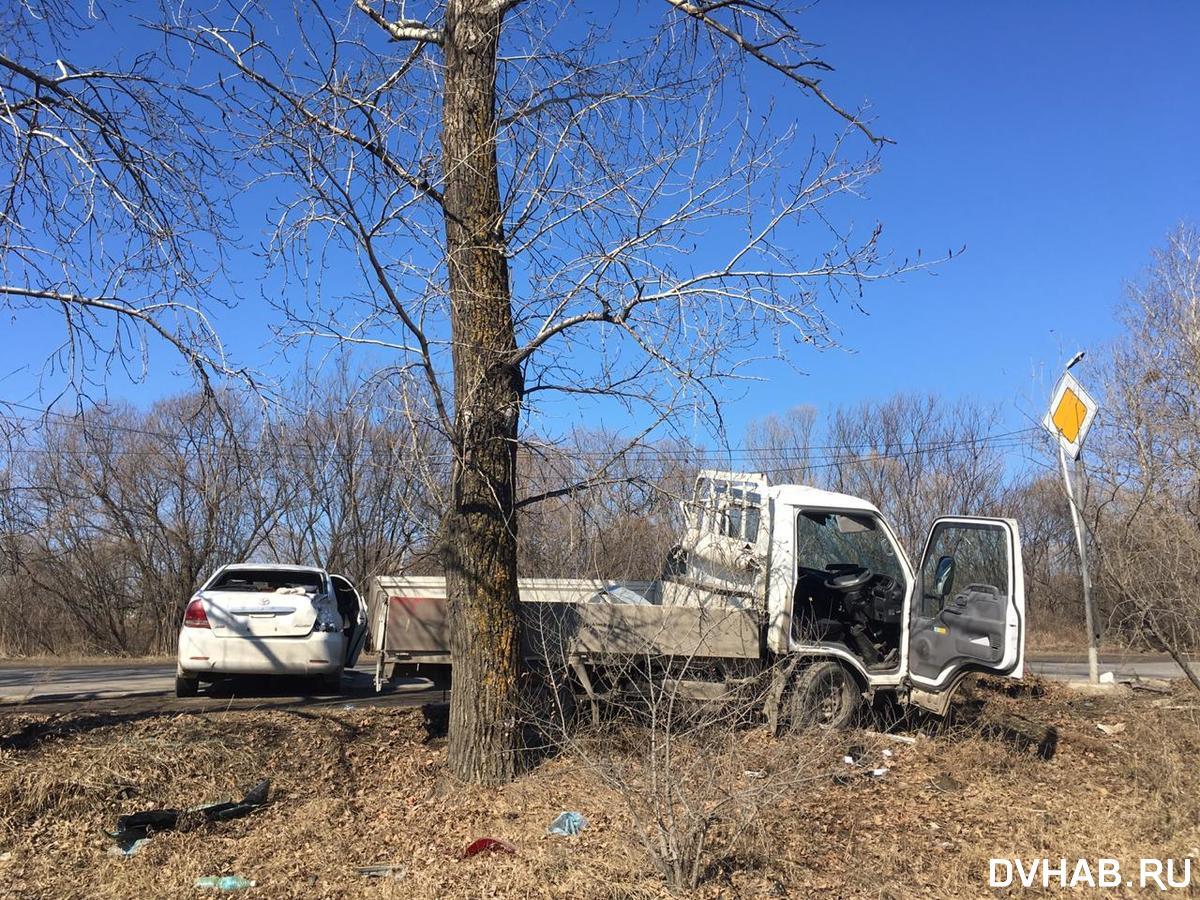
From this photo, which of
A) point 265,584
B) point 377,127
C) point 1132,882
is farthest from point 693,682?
point 265,584

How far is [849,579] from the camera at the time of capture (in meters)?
8.45

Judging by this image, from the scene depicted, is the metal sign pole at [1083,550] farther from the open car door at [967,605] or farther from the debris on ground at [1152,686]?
the open car door at [967,605]

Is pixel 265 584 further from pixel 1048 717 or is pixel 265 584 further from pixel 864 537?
pixel 1048 717

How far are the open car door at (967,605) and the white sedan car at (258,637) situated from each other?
18.2ft

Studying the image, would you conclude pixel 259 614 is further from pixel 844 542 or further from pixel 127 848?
pixel 844 542

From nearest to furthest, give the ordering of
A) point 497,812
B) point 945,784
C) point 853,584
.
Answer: point 497,812 < point 945,784 < point 853,584

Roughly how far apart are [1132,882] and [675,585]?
4.40m

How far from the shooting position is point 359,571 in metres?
26.9

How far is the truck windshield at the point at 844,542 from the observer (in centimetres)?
819

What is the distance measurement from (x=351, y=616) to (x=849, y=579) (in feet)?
18.7

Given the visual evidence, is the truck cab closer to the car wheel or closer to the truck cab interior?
the truck cab interior

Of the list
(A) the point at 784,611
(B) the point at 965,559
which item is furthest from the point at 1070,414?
(A) the point at 784,611

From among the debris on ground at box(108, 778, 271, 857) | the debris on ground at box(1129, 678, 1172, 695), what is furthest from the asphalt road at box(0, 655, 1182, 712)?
the debris on ground at box(108, 778, 271, 857)

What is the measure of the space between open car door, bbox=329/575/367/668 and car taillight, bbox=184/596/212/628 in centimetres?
134
